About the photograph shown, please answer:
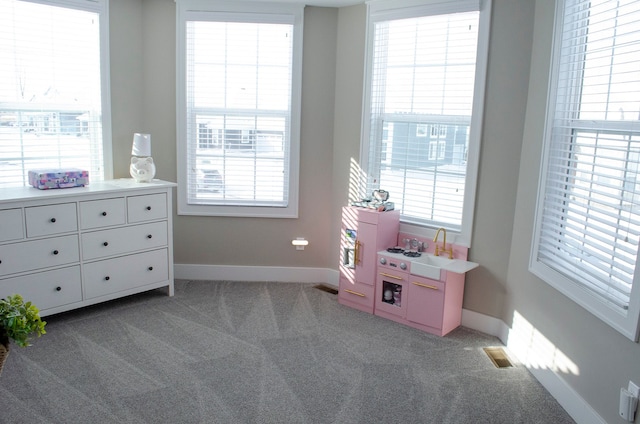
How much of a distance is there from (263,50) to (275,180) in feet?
3.76

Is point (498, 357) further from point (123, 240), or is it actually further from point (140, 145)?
point (140, 145)

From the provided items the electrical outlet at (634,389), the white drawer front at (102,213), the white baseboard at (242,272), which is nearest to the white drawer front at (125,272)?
the white drawer front at (102,213)

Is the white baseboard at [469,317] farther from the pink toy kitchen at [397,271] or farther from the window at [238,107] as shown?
the window at [238,107]

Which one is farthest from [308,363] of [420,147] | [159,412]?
[420,147]

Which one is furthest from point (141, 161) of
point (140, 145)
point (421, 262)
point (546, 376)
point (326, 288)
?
point (546, 376)

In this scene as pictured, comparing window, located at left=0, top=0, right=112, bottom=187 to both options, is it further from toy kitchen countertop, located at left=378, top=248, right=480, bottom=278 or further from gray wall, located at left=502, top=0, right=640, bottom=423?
gray wall, located at left=502, top=0, right=640, bottom=423

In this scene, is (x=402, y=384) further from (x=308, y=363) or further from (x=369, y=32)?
(x=369, y=32)

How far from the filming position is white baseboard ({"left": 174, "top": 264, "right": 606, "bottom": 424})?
285 centimetres

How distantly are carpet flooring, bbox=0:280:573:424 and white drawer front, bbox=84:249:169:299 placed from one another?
0.62 feet

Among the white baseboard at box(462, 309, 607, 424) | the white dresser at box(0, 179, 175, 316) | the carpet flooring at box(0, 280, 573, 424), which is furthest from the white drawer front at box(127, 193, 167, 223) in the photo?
the white baseboard at box(462, 309, 607, 424)

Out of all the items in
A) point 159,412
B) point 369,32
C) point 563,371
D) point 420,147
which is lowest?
point 159,412

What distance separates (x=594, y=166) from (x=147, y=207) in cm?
320

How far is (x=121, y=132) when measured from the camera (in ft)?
15.2

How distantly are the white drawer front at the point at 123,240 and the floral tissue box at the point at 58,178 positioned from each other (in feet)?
1.36
